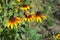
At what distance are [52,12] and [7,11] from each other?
39.5 inches

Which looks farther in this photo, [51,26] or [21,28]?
[51,26]

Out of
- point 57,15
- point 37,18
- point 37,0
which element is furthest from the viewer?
point 57,15

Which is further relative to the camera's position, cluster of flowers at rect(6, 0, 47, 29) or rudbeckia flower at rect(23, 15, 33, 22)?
rudbeckia flower at rect(23, 15, 33, 22)

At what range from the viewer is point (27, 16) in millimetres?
2113

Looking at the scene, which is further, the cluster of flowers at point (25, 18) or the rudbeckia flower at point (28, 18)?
the rudbeckia flower at point (28, 18)

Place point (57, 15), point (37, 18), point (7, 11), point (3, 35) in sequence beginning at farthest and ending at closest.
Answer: point (57, 15), point (7, 11), point (3, 35), point (37, 18)

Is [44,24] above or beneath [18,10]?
beneath

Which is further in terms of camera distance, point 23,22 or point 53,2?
point 53,2

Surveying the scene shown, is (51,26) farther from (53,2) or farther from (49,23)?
(53,2)

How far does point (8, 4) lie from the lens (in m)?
2.32

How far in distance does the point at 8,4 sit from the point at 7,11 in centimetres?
9

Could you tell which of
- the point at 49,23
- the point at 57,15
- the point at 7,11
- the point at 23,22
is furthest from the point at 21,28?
the point at 57,15

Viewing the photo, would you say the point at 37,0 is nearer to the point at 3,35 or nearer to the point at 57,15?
the point at 57,15

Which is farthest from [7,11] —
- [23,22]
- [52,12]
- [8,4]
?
[52,12]
